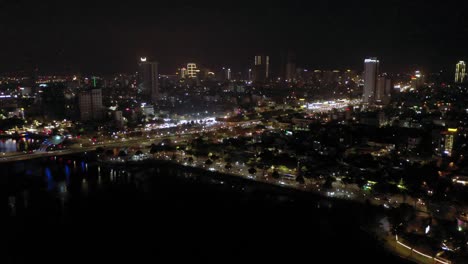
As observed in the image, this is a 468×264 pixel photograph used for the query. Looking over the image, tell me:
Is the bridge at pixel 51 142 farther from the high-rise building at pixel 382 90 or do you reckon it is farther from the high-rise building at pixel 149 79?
the high-rise building at pixel 382 90

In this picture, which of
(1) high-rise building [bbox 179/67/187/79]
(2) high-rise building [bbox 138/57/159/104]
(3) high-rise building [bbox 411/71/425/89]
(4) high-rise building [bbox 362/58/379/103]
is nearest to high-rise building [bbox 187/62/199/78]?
(1) high-rise building [bbox 179/67/187/79]

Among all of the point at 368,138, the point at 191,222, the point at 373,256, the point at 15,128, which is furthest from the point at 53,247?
the point at 15,128

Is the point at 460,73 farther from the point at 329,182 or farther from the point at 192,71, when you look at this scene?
the point at 329,182

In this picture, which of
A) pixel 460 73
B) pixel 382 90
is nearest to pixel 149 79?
pixel 382 90

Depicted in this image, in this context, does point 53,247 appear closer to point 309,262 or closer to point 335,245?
point 309,262

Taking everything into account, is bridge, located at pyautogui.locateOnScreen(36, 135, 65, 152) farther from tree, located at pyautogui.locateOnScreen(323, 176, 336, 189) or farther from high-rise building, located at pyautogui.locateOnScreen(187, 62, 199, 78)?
high-rise building, located at pyautogui.locateOnScreen(187, 62, 199, 78)
